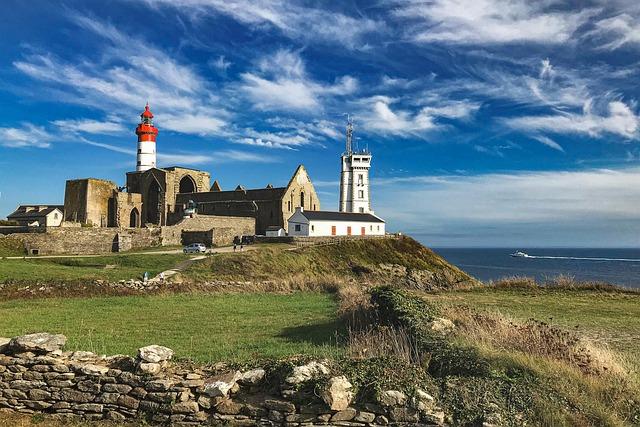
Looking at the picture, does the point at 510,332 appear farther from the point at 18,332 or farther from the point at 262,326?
the point at 18,332

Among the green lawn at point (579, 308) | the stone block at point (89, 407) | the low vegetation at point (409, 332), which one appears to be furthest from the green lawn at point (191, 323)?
the green lawn at point (579, 308)

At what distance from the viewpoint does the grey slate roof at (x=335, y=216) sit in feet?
183

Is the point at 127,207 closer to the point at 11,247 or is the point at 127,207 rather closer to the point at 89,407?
the point at 11,247

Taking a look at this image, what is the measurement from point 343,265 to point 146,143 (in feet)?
132

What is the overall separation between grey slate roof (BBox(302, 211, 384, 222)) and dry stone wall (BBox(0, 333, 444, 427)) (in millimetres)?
46339

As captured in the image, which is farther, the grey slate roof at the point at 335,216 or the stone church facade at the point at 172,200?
the stone church facade at the point at 172,200

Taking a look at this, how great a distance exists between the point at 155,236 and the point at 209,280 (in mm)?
19317

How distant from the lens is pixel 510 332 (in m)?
10.1

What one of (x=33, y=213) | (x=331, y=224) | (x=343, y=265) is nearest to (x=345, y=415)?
(x=343, y=265)

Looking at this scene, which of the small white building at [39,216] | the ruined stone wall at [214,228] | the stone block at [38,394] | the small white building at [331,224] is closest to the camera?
the stone block at [38,394]

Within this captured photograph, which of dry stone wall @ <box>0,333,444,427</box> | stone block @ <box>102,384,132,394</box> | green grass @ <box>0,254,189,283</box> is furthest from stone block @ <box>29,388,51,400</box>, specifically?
green grass @ <box>0,254,189,283</box>

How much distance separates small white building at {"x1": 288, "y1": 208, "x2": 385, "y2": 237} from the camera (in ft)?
180

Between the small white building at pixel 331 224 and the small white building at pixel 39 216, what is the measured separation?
26043 mm

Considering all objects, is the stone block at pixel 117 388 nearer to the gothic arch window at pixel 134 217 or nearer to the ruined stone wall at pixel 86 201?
the ruined stone wall at pixel 86 201
